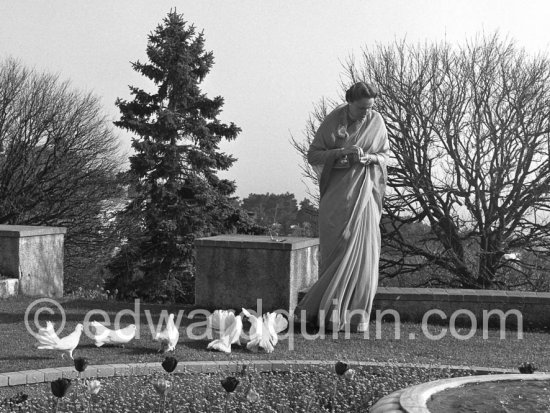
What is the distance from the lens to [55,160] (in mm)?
27906

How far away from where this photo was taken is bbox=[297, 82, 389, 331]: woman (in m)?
8.55

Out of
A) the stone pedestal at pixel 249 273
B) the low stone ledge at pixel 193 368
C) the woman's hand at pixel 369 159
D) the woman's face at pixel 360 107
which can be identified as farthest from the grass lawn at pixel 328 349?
the woman's face at pixel 360 107

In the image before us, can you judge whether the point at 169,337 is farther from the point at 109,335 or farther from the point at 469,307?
the point at 469,307

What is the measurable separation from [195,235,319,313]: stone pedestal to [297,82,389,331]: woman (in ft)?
4.14

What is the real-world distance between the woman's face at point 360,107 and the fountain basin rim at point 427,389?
→ 417 centimetres

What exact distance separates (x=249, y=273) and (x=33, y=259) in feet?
12.8

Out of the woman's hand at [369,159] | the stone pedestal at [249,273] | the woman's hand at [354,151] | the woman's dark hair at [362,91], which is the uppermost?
the woman's dark hair at [362,91]

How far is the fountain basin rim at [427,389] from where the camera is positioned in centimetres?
387

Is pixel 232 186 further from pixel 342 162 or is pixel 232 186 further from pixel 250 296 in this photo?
pixel 342 162

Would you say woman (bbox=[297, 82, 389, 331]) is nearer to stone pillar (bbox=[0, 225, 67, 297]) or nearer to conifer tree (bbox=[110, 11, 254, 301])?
stone pillar (bbox=[0, 225, 67, 297])

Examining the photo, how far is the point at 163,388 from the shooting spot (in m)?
4.59

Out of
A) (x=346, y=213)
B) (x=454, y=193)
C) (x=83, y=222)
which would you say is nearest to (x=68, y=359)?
(x=346, y=213)

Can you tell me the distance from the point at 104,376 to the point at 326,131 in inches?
141

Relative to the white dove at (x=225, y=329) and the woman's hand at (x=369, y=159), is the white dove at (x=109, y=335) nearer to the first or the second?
the white dove at (x=225, y=329)
